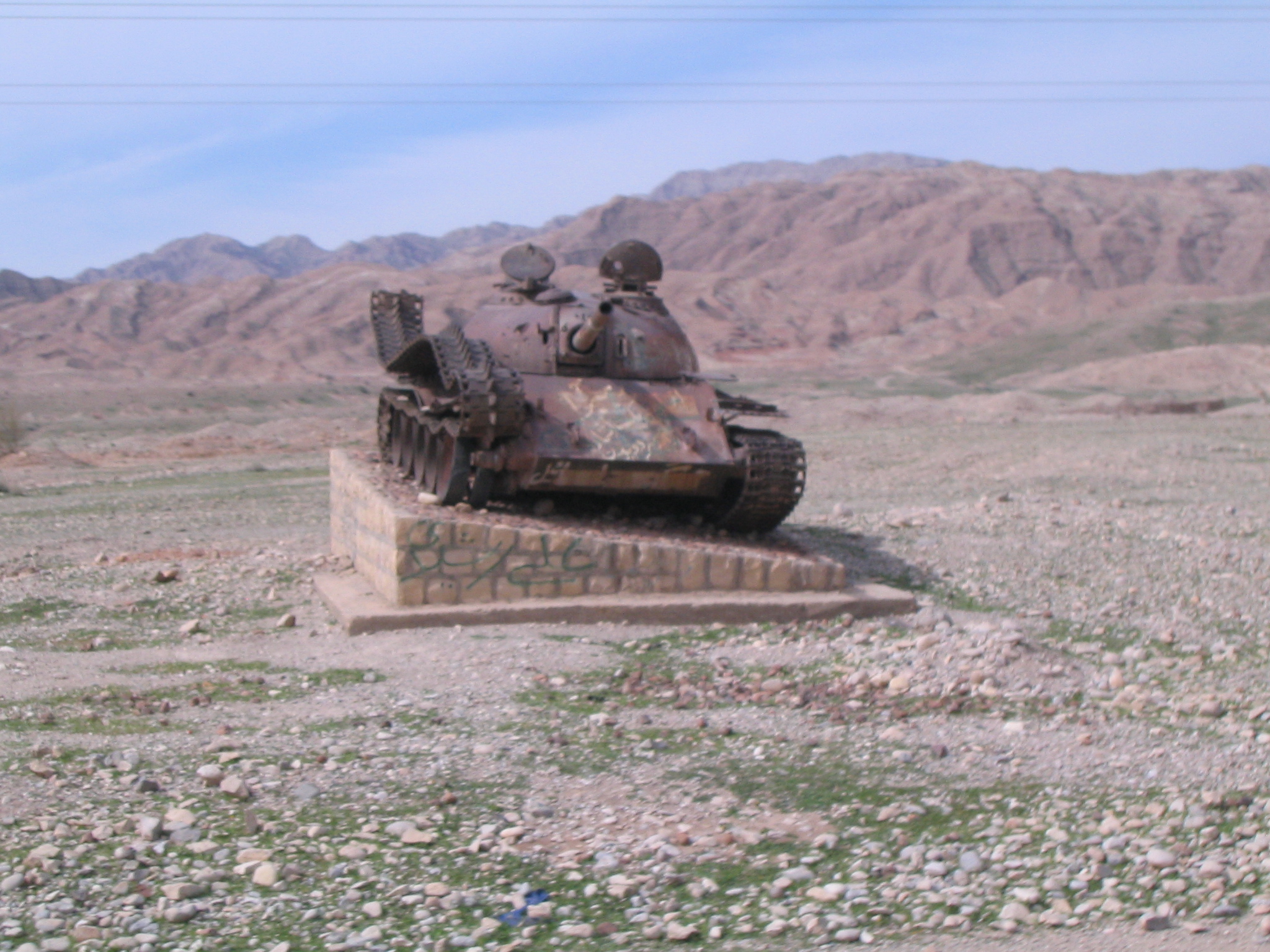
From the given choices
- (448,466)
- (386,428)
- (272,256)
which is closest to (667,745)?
(448,466)

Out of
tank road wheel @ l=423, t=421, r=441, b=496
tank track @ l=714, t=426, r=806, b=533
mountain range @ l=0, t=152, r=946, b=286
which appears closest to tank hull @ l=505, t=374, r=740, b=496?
tank track @ l=714, t=426, r=806, b=533

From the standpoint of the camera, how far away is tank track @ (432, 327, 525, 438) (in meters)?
9.66

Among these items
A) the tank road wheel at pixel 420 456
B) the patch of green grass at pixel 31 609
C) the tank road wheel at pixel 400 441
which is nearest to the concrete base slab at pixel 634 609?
the patch of green grass at pixel 31 609

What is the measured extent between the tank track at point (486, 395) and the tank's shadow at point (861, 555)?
2.53 meters

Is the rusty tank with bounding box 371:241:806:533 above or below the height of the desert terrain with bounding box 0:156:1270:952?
above

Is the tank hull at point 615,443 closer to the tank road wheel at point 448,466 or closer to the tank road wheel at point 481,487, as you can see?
the tank road wheel at point 481,487

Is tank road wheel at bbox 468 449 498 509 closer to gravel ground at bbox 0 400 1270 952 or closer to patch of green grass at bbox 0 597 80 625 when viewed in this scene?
gravel ground at bbox 0 400 1270 952

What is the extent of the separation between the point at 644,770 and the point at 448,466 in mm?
5222

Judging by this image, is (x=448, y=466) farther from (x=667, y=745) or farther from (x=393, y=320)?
(x=667, y=745)

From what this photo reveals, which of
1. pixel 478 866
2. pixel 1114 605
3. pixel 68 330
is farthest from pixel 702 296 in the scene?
pixel 478 866

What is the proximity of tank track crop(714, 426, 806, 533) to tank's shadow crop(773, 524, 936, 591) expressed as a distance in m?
0.40

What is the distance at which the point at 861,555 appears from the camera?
11578 mm

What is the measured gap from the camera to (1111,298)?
72500 mm

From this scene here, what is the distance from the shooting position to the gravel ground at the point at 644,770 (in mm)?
4457
